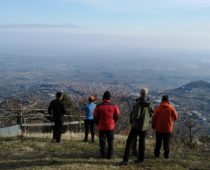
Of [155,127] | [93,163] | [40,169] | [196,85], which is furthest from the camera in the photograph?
[196,85]

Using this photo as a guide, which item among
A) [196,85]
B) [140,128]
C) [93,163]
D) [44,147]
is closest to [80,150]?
[44,147]

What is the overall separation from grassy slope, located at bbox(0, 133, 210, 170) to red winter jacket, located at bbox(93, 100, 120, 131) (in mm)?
975

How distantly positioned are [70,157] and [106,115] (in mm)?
1800

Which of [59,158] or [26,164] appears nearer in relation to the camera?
[26,164]

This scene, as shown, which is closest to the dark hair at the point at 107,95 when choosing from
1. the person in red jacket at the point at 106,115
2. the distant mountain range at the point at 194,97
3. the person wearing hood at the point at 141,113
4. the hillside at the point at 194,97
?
the person in red jacket at the point at 106,115

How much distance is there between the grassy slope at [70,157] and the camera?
1156 centimetres

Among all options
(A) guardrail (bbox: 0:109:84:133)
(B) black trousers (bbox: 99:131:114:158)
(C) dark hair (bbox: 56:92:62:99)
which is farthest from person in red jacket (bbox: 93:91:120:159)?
(A) guardrail (bbox: 0:109:84:133)

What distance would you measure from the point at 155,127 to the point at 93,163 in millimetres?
2228

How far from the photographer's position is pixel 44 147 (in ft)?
46.7

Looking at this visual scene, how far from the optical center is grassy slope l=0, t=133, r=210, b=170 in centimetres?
1156

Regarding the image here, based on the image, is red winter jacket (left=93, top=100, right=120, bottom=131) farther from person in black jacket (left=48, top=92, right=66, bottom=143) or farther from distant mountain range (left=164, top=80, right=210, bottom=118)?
distant mountain range (left=164, top=80, right=210, bottom=118)

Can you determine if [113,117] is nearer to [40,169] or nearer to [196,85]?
[40,169]

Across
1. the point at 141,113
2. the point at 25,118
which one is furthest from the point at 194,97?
the point at 141,113

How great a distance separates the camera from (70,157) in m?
12.7
